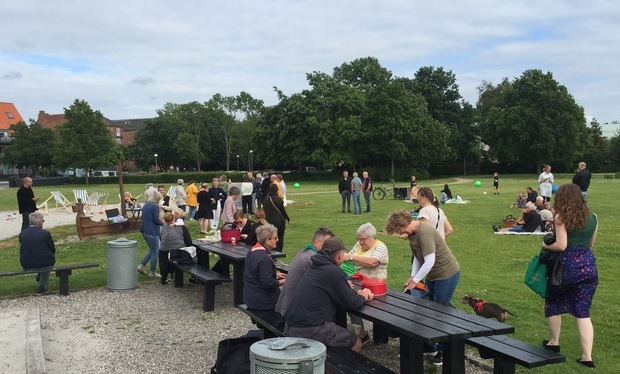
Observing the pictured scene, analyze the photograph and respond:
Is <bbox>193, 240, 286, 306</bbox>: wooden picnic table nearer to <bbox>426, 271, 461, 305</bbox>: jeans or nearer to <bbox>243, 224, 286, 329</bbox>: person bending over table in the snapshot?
<bbox>243, 224, 286, 329</bbox>: person bending over table

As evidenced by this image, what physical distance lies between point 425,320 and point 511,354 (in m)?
0.70

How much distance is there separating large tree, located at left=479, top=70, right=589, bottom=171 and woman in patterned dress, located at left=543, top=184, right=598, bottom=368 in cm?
5755

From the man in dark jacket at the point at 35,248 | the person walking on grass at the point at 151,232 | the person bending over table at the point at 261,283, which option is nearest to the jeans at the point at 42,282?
the man in dark jacket at the point at 35,248

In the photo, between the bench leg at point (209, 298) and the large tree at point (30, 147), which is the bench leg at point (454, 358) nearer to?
the bench leg at point (209, 298)

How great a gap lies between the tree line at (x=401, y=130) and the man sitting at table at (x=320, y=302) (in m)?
50.0

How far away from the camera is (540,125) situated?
58.7m

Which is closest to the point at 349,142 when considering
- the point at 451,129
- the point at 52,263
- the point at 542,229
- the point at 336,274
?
the point at 451,129

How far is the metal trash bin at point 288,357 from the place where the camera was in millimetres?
3275

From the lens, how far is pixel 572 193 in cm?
512

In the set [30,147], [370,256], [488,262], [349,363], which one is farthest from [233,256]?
[30,147]

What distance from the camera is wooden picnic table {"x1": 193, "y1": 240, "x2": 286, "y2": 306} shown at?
26.2 ft

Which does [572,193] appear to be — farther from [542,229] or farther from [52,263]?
[542,229]

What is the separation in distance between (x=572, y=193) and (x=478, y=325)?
1675 mm

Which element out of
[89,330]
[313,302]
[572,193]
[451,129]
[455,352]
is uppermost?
[451,129]
